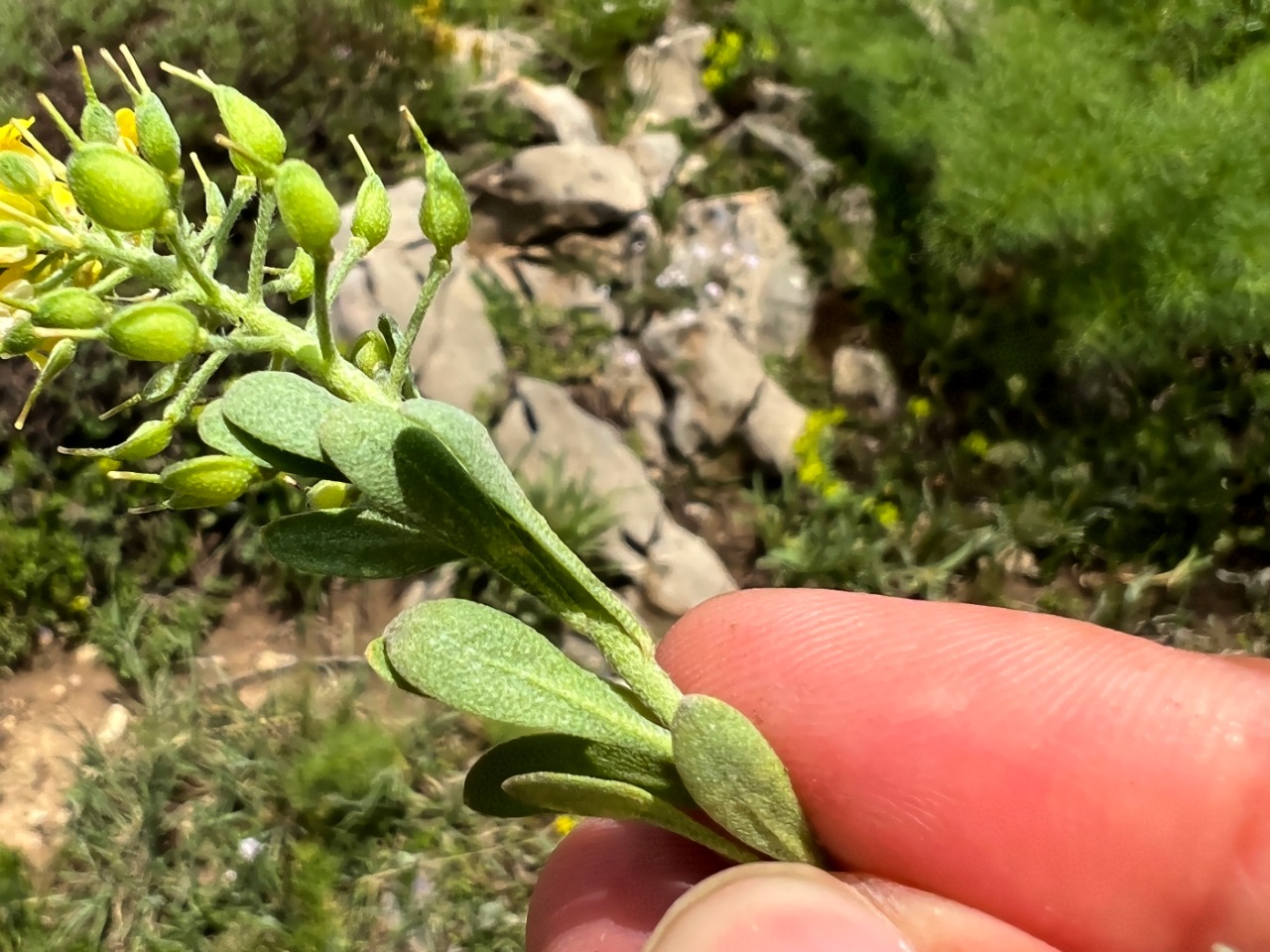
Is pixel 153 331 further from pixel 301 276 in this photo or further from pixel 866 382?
pixel 866 382

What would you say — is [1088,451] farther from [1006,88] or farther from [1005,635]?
[1005,635]

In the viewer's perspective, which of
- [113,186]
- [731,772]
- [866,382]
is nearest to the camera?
[113,186]

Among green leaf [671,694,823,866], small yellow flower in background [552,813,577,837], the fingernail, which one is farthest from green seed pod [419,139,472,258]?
small yellow flower in background [552,813,577,837]

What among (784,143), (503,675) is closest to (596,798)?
(503,675)

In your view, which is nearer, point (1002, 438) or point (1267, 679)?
point (1267, 679)

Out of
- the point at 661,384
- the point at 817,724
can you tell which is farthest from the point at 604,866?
the point at 661,384

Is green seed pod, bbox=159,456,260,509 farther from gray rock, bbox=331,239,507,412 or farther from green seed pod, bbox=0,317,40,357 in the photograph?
gray rock, bbox=331,239,507,412
